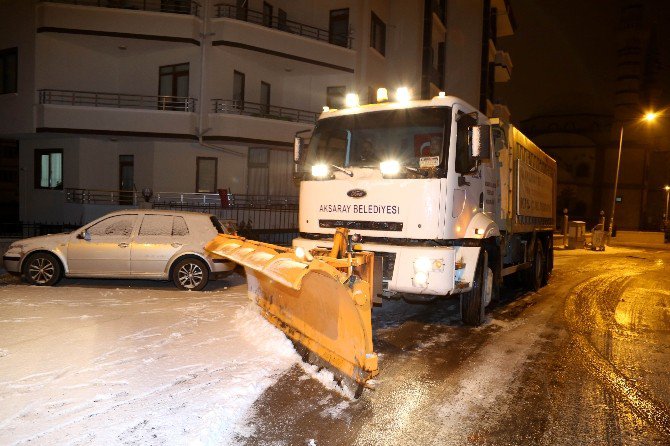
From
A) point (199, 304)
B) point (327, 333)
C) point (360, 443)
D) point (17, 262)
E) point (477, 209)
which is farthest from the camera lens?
point (17, 262)

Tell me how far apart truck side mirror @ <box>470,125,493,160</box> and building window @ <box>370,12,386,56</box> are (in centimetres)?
1687

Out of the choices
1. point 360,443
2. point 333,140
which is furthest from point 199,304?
point 360,443

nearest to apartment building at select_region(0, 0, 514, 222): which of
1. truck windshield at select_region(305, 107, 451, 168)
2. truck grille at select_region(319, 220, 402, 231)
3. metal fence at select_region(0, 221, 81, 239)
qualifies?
metal fence at select_region(0, 221, 81, 239)

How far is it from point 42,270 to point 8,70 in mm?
13099

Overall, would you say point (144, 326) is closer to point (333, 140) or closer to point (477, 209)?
point (333, 140)

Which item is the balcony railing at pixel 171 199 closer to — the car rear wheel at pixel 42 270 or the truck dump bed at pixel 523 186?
the car rear wheel at pixel 42 270

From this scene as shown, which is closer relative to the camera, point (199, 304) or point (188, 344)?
point (188, 344)

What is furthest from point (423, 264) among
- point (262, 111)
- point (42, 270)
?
point (262, 111)

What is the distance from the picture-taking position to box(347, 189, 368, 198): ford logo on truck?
275 inches

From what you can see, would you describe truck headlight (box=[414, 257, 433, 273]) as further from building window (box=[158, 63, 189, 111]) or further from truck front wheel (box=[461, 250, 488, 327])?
building window (box=[158, 63, 189, 111])

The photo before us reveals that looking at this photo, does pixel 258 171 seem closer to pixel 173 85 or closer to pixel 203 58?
pixel 173 85

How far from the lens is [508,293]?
11.5 m

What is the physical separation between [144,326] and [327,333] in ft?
10.3

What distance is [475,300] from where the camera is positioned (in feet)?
24.8
